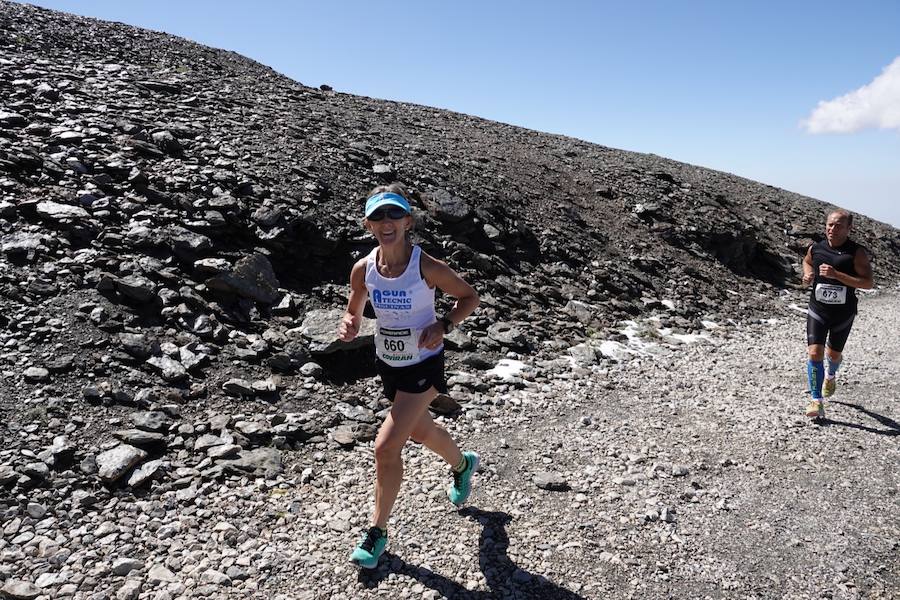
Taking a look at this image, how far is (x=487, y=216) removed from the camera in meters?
14.6

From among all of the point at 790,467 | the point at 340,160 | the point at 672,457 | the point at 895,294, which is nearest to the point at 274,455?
the point at 672,457

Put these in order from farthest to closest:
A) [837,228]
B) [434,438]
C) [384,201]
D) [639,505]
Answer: [837,228] → [639,505] → [434,438] → [384,201]

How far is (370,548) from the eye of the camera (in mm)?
4309

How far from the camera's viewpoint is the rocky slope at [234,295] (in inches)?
204

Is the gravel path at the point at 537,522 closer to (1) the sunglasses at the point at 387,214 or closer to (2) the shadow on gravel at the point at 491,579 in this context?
(2) the shadow on gravel at the point at 491,579

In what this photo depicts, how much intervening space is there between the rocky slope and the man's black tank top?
2.80 meters

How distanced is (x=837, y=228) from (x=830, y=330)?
4.62 feet

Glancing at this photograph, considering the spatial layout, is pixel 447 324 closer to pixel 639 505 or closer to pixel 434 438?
pixel 434 438

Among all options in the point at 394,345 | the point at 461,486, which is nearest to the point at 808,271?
the point at 461,486

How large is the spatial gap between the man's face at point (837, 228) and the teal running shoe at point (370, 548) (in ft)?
21.6

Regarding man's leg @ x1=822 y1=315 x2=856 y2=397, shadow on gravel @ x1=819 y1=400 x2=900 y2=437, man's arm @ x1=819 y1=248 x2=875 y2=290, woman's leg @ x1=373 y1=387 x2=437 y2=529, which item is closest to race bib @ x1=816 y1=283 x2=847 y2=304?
man's arm @ x1=819 y1=248 x2=875 y2=290

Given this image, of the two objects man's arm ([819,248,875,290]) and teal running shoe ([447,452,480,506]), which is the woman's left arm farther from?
man's arm ([819,248,875,290])

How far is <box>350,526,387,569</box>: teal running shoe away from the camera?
14.1ft

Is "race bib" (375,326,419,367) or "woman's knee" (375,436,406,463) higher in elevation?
"race bib" (375,326,419,367)
